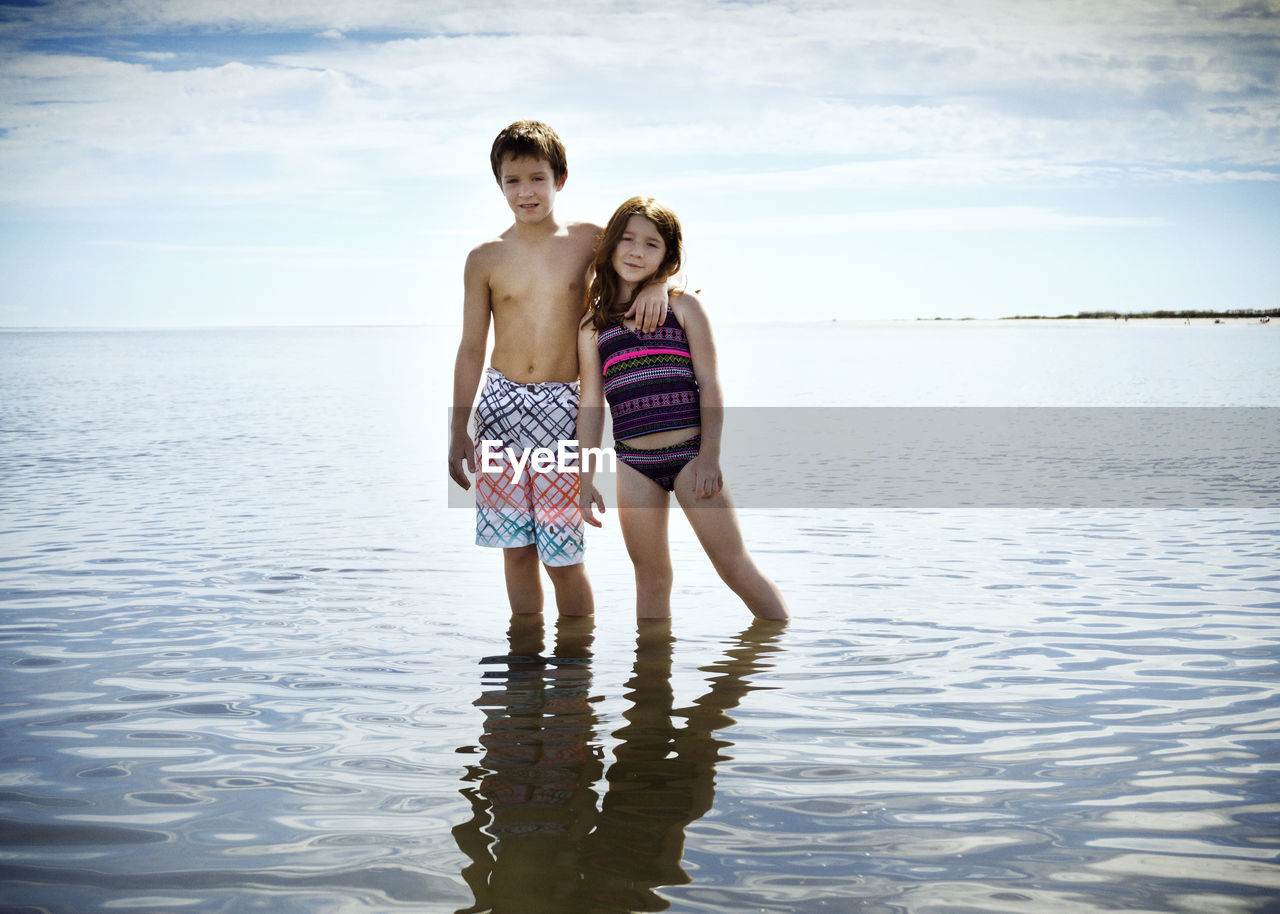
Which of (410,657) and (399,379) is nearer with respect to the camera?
(410,657)

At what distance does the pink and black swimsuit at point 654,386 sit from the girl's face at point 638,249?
22cm

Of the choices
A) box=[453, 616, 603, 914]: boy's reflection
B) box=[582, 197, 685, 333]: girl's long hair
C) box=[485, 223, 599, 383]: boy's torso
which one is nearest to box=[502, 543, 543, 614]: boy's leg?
box=[453, 616, 603, 914]: boy's reflection

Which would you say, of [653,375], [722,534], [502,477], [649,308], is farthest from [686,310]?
[502,477]

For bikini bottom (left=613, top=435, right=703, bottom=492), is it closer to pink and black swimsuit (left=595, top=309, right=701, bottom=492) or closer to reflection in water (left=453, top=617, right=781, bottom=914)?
pink and black swimsuit (left=595, top=309, right=701, bottom=492)

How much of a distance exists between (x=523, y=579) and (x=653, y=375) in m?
1.25

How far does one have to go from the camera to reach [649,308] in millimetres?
4266

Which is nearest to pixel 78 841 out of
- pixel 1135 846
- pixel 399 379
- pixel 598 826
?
pixel 598 826

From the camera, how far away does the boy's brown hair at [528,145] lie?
4.37 metres

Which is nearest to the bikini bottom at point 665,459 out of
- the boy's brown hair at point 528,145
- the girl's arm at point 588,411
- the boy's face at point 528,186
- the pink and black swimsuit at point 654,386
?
the pink and black swimsuit at point 654,386

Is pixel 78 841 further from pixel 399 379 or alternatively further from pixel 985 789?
pixel 399 379

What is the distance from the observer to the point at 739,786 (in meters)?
3.09

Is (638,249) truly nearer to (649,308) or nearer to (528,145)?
(649,308)

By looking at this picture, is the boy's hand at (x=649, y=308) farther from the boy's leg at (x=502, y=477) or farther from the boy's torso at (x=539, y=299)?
the boy's leg at (x=502, y=477)

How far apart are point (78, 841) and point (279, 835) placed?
0.53m
